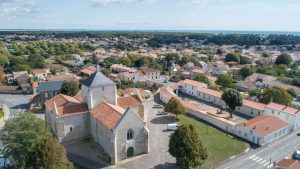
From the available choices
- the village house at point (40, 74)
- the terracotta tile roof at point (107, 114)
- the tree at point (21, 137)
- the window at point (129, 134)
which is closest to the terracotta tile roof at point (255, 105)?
the terracotta tile roof at point (107, 114)

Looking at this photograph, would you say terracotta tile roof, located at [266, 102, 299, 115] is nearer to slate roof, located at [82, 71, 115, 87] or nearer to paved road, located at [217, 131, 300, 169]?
paved road, located at [217, 131, 300, 169]

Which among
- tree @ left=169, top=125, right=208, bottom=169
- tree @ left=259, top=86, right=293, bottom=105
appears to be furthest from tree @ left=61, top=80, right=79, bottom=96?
tree @ left=259, top=86, right=293, bottom=105

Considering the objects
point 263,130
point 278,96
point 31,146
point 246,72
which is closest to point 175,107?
point 263,130

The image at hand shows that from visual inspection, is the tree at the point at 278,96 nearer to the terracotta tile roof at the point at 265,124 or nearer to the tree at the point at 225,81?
the terracotta tile roof at the point at 265,124

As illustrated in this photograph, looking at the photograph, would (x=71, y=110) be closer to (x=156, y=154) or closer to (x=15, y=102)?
(x=156, y=154)

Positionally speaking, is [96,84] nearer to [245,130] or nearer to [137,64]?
[245,130]

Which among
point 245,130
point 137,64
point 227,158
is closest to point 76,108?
point 227,158
